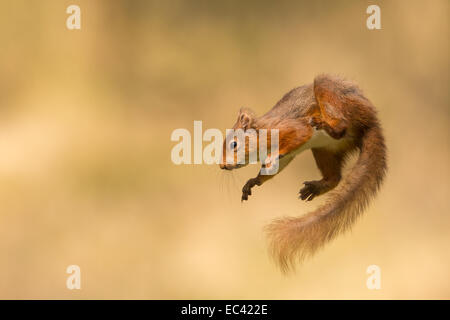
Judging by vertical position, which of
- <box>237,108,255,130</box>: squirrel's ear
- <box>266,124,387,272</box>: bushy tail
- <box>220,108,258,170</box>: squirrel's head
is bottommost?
<box>266,124,387,272</box>: bushy tail

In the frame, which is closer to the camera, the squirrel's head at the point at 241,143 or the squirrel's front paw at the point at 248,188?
the squirrel's head at the point at 241,143

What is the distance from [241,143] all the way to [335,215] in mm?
241

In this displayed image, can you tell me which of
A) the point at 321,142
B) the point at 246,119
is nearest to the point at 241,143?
the point at 246,119

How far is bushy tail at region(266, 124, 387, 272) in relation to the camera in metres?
1.16

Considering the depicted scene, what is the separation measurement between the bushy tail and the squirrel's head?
0.52 ft

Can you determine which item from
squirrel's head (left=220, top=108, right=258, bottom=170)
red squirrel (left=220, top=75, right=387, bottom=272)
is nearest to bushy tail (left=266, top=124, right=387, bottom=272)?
red squirrel (left=220, top=75, right=387, bottom=272)

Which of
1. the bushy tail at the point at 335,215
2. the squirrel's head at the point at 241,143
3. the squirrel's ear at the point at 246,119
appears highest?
the squirrel's ear at the point at 246,119

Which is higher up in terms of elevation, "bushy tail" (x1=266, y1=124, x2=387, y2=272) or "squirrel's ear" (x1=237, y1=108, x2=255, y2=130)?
"squirrel's ear" (x1=237, y1=108, x2=255, y2=130)

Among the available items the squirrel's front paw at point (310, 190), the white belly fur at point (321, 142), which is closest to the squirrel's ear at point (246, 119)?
the white belly fur at point (321, 142)

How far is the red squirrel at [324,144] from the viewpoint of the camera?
3.72 ft

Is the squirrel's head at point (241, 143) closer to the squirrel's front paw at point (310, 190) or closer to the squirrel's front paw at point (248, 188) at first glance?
the squirrel's front paw at point (248, 188)

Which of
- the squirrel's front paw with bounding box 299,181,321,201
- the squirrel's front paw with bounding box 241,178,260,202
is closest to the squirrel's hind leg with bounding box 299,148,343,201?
the squirrel's front paw with bounding box 299,181,321,201

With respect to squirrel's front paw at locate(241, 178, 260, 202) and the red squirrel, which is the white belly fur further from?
squirrel's front paw at locate(241, 178, 260, 202)

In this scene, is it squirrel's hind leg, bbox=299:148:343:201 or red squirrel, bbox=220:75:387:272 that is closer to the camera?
red squirrel, bbox=220:75:387:272
